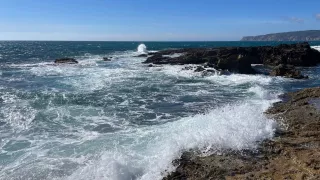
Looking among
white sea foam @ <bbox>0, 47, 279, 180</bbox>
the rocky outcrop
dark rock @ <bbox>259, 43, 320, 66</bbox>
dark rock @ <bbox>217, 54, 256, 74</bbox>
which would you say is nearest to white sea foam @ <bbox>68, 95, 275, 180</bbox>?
white sea foam @ <bbox>0, 47, 279, 180</bbox>

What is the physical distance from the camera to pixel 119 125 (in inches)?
642

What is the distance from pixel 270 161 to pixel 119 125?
313 inches

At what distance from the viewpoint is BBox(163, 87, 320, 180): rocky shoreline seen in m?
9.68

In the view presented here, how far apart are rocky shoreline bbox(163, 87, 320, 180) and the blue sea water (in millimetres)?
463

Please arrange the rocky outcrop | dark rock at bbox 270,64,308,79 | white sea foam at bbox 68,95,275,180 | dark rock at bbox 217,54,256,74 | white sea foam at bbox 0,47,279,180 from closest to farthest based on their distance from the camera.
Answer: white sea foam at bbox 68,95,275,180, white sea foam at bbox 0,47,279,180, dark rock at bbox 270,64,308,79, dark rock at bbox 217,54,256,74, the rocky outcrop

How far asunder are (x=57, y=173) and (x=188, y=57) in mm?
40143

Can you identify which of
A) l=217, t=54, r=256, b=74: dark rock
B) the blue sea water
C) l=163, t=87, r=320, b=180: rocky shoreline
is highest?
l=217, t=54, r=256, b=74: dark rock

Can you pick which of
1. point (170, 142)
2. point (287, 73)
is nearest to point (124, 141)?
point (170, 142)

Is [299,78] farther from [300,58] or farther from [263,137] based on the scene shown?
[263,137]

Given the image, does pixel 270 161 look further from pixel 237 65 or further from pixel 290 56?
pixel 290 56

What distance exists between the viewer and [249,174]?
9672 mm

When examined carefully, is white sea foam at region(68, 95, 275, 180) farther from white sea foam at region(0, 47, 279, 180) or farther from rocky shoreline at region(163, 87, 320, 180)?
rocky shoreline at region(163, 87, 320, 180)

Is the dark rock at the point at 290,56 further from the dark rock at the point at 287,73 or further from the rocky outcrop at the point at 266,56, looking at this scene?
the dark rock at the point at 287,73

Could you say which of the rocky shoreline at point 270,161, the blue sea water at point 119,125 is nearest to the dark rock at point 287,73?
the blue sea water at point 119,125
